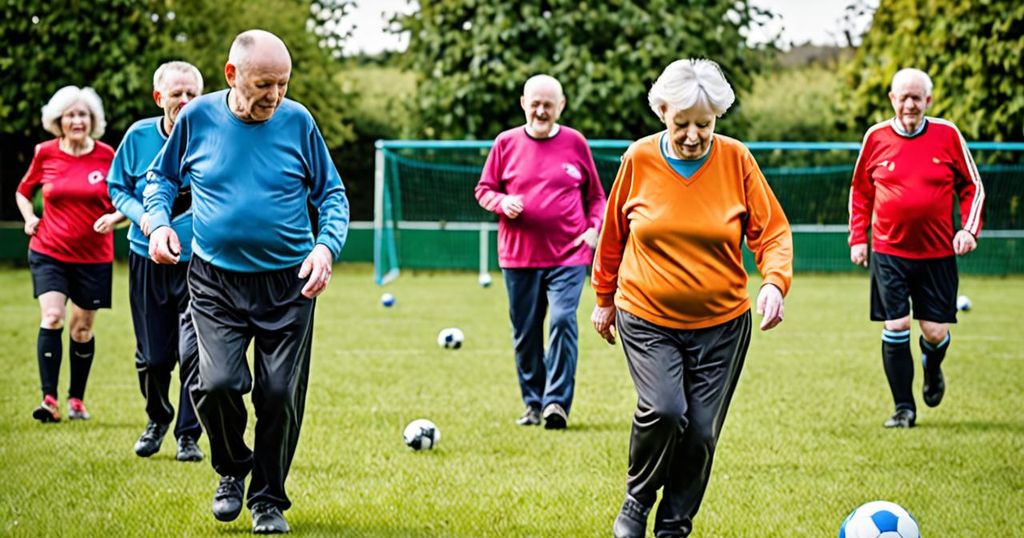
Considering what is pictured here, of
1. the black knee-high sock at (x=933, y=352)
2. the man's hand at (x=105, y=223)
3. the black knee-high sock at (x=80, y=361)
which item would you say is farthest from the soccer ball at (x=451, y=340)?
the man's hand at (x=105, y=223)

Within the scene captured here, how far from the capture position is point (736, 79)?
23234 millimetres

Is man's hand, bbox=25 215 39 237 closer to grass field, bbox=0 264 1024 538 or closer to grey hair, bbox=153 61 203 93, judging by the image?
grass field, bbox=0 264 1024 538

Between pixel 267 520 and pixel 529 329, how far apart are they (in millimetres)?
3356

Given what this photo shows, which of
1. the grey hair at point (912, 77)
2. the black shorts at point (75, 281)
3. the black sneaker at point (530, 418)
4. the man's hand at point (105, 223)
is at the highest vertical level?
the grey hair at point (912, 77)

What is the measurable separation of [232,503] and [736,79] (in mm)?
19130

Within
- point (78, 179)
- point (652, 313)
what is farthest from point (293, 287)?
point (78, 179)

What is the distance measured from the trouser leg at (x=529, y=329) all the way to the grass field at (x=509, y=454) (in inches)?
11.5

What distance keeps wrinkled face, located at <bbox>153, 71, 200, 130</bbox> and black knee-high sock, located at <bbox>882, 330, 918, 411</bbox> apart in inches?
174

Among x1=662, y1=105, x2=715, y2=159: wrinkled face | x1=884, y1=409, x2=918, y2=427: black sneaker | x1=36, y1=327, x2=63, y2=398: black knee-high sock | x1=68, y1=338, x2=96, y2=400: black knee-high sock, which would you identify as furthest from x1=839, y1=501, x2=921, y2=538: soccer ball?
x1=36, y1=327, x2=63, y2=398: black knee-high sock

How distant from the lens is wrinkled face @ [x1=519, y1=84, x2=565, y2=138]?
8078mm

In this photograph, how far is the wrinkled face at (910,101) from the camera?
778 centimetres

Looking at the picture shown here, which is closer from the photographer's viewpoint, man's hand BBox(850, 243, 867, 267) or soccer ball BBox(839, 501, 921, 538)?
soccer ball BBox(839, 501, 921, 538)

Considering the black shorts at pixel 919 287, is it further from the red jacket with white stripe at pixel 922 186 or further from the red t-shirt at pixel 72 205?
the red t-shirt at pixel 72 205

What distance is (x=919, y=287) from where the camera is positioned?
8117mm
